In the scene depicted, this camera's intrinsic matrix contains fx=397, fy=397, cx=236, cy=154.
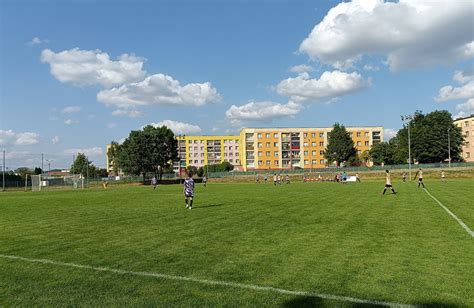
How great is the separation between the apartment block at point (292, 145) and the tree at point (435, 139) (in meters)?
31.4

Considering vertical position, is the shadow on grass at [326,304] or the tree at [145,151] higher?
the tree at [145,151]

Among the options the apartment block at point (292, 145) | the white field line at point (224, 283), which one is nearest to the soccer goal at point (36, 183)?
the white field line at point (224, 283)

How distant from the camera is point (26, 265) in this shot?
8.20 metres

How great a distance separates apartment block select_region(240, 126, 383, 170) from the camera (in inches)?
5438

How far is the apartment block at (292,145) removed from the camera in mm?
138125

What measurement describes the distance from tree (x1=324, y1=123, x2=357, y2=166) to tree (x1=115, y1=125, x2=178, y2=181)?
50.3 meters

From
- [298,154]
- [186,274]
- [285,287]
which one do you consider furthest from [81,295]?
[298,154]

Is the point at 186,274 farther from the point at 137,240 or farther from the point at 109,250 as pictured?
the point at 137,240

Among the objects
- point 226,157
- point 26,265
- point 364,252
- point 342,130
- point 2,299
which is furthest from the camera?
point 226,157

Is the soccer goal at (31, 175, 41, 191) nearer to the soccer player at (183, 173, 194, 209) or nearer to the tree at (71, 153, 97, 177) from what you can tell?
the soccer player at (183, 173, 194, 209)

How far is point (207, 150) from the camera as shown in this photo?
174000 millimetres

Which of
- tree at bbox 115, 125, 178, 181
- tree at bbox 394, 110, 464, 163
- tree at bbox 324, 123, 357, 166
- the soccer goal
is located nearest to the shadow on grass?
the soccer goal

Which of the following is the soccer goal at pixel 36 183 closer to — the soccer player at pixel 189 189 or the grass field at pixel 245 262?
the soccer player at pixel 189 189

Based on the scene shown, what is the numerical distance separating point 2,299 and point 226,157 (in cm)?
17078
